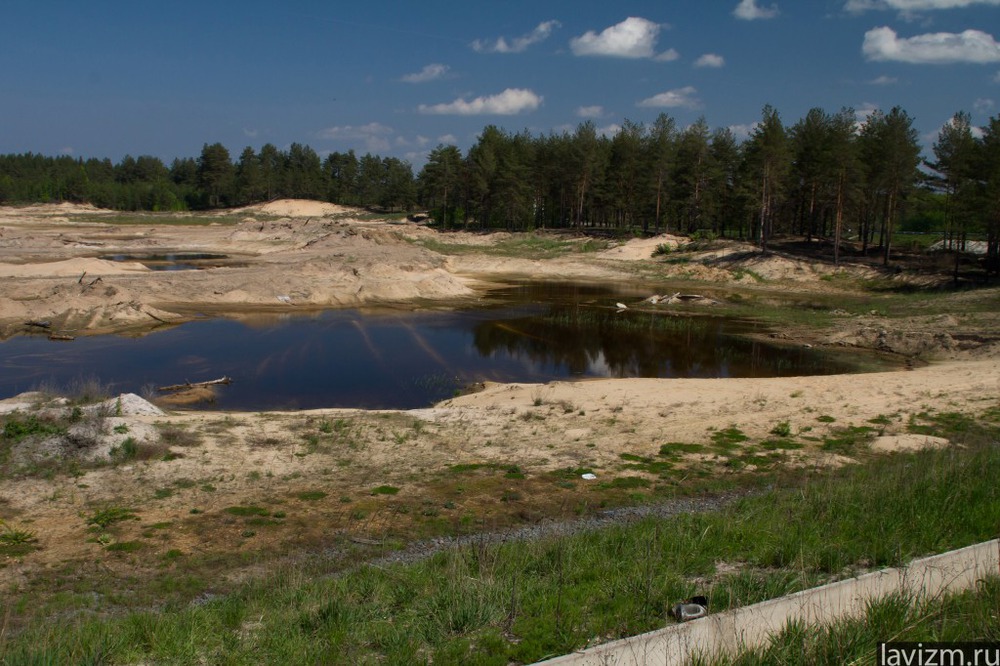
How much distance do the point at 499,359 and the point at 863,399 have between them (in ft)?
49.9

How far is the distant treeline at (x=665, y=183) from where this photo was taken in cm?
5381

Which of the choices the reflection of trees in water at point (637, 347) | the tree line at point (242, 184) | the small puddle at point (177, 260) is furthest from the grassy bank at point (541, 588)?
the tree line at point (242, 184)

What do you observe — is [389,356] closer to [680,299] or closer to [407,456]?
[407,456]

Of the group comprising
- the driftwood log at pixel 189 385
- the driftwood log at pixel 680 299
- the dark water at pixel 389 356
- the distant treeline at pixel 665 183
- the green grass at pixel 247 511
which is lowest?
the green grass at pixel 247 511

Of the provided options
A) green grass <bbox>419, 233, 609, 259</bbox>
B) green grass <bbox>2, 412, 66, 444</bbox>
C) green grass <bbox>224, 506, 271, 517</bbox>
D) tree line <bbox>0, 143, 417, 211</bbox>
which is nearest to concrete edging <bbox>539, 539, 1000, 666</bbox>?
green grass <bbox>224, 506, 271, 517</bbox>

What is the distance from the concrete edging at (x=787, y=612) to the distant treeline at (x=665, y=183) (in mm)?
46422

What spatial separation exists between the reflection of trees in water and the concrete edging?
2159 centimetres

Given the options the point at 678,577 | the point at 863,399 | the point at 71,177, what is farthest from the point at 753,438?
the point at 71,177

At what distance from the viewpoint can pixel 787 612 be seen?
691cm

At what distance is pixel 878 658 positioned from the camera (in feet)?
19.8

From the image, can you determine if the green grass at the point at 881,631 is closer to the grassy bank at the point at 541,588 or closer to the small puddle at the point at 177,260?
the grassy bank at the point at 541,588

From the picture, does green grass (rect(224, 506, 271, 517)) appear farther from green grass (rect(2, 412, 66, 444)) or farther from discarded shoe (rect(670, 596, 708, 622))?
discarded shoe (rect(670, 596, 708, 622))

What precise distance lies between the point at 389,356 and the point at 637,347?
12372 millimetres

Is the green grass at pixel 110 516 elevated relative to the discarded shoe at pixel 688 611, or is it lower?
lower
